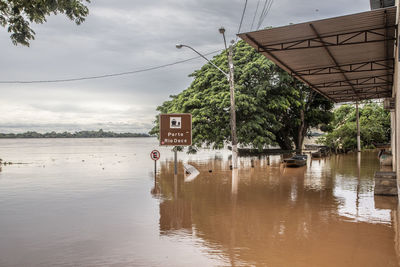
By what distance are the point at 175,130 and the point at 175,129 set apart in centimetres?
6

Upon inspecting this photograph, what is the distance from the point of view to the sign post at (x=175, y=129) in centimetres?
1975

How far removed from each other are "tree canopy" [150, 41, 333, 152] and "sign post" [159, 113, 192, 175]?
25.7 ft

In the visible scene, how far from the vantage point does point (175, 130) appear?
1992 cm

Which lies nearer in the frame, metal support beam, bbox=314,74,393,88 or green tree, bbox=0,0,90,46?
green tree, bbox=0,0,90,46

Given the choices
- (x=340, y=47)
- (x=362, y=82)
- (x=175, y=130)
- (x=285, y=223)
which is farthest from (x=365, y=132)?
(x=285, y=223)

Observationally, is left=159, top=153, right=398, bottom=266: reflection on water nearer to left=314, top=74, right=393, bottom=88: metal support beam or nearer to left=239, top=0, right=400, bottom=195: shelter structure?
left=239, top=0, right=400, bottom=195: shelter structure

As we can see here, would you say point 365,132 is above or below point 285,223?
above

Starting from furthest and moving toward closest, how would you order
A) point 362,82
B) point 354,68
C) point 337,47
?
point 362,82, point 354,68, point 337,47

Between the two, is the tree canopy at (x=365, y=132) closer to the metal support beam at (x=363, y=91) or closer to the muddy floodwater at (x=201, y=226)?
the metal support beam at (x=363, y=91)

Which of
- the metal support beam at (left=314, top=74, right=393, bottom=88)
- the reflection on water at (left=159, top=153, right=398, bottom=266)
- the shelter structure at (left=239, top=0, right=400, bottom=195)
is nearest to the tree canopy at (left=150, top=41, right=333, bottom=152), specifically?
the metal support beam at (left=314, top=74, right=393, bottom=88)

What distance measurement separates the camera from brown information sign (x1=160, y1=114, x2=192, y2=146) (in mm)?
19750

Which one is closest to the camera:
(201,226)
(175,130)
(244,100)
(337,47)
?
(201,226)

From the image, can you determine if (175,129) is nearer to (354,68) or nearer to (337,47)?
(354,68)

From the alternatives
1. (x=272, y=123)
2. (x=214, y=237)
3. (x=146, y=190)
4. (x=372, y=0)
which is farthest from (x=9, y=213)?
(x=272, y=123)
